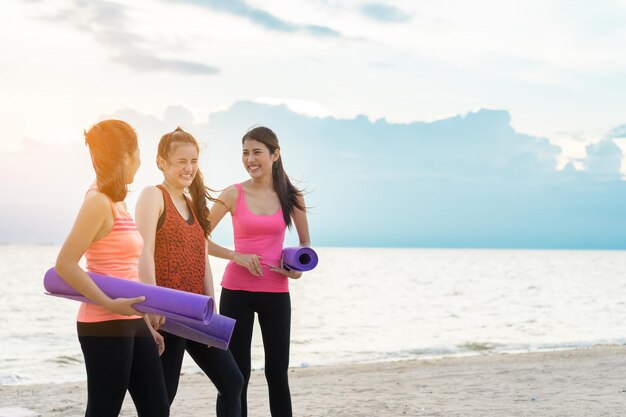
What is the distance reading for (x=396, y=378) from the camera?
10.5m

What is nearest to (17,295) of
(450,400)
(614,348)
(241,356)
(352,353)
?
(352,353)

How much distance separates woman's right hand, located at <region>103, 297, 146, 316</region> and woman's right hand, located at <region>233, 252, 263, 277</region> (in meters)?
1.51

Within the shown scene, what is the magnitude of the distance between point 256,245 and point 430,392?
4715 millimetres

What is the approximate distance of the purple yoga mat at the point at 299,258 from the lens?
4.75m

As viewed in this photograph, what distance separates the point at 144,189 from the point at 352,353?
14.0m

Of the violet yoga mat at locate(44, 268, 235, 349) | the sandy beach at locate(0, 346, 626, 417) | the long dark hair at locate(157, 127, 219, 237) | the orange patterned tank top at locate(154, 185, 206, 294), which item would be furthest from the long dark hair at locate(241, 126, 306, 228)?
the sandy beach at locate(0, 346, 626, 417)

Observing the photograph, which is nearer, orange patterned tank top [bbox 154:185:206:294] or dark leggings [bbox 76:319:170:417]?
dark leggings [bbox 76:319:170:417]

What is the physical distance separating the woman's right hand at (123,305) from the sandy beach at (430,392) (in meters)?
4.74

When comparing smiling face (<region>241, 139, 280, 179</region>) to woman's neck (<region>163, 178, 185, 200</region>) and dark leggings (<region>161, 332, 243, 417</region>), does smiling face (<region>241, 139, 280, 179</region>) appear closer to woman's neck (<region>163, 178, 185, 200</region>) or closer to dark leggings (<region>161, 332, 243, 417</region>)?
woman's neck (<region>163, 178, 185, 200</region>)

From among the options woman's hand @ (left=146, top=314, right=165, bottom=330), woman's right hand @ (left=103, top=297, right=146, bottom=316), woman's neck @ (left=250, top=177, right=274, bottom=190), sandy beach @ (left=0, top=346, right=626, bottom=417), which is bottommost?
sandy beach @ (left=0, top=346, right=626, bottom=417)

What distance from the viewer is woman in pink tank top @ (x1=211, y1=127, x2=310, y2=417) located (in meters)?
4.77

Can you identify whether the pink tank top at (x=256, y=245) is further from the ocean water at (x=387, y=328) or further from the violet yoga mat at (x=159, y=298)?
the ocean water at (x=387, y=328)

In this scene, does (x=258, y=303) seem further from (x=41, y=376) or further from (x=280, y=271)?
(x=41, y=376)

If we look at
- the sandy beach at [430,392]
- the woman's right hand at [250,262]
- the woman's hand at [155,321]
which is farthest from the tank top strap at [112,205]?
the sandy beach at [430,392]
